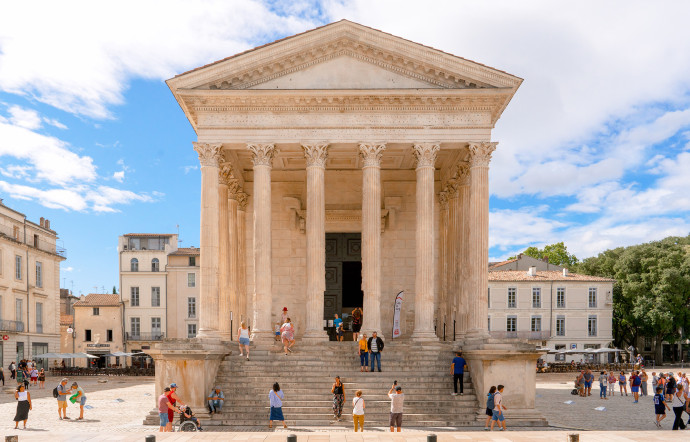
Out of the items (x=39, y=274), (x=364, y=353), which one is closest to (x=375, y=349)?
(x=364, y=353)

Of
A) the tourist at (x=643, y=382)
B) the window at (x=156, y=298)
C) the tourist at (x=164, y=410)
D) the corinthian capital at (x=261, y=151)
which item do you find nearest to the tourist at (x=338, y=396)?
the tourist at (x=164, y=410)

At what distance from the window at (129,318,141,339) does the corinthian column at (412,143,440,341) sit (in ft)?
160

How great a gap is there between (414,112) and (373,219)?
444 cm

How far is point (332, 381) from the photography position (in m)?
21.7

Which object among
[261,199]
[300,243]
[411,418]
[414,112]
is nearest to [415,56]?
[414,112]

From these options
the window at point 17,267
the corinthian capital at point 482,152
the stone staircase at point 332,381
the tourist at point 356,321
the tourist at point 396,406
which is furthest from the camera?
the window at point 17,267

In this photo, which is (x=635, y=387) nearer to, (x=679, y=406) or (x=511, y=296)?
(x=679, y=406)

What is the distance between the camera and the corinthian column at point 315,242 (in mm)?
24609

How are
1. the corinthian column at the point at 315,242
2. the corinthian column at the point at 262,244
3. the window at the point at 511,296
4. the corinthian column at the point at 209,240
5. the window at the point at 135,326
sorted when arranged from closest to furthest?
the corinthian column at the point at 209,240
the corinthian column at the point at 262,244
the corinthian column at the point at 315,242
the window at the point at 511,296
the window at the point at 135,326

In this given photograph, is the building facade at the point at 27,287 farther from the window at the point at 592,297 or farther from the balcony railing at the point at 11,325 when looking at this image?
the window at the point at 592,297

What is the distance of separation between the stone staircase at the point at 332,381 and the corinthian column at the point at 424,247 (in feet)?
2.87

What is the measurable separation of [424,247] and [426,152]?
3642 mm

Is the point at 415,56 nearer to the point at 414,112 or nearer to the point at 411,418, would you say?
the point at 414,112

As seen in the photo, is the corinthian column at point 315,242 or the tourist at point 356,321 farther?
the tourist at point 356,321
